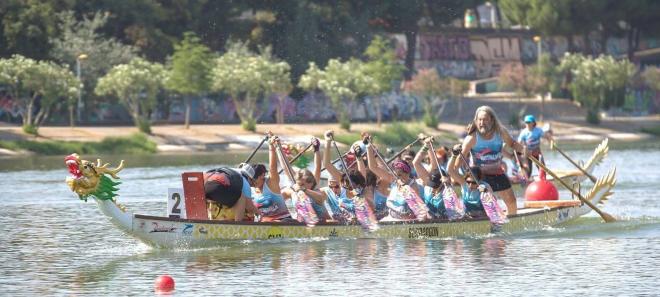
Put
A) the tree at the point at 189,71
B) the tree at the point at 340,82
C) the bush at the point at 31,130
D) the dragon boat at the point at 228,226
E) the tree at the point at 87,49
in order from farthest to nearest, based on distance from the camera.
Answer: the tree at the point at 340,82 → the tree at the point at 189,71 → the tree at the point at 87,49 → the bush at the point at 31,130 → the dragon boat at the point at 228,226

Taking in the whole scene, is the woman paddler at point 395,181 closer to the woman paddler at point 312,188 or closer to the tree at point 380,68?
the woman paddler at point 312,188

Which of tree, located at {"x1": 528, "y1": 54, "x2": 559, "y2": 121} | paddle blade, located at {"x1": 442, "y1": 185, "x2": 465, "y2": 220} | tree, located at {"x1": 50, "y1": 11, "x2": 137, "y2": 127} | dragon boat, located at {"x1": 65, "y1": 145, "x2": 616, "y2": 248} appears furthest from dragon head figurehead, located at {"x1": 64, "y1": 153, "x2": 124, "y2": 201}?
tree, located at {"x1": 528, "y1": 54, "x2": 559, "y2": 121}

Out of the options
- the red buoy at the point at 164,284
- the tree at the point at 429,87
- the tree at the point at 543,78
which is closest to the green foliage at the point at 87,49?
the tree at the point at 429,87

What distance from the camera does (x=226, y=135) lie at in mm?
74875

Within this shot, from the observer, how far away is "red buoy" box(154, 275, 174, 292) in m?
21.5

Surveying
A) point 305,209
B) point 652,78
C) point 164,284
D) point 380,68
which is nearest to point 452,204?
point 305,209

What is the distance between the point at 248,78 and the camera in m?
78.7

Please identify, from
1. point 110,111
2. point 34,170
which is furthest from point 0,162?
point 110,111

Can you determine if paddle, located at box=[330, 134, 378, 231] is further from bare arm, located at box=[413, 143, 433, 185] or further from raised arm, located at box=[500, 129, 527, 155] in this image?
raised arm, located at box=[500, 129, 527, 155]

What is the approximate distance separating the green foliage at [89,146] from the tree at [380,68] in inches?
739

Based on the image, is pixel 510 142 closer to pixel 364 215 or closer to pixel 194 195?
pixel 364 215

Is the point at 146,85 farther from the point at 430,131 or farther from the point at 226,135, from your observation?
the point at 430,131

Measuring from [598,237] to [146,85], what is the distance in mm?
49245

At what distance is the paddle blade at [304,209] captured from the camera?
26547mm
